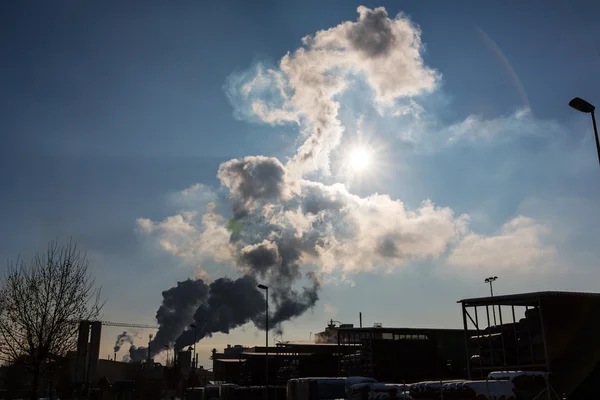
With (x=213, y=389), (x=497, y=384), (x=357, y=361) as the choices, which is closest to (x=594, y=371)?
(x=497, y=384)

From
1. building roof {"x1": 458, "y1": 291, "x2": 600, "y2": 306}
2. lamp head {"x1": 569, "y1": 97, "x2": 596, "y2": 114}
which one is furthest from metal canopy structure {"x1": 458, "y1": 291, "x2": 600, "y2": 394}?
lamp head {"x1": 569, "y1": 97, "x2": 596, "y2": 114}

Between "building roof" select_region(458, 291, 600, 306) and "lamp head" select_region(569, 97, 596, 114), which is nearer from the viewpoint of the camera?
"lamp head" select_region(569, 97, 596, 114)

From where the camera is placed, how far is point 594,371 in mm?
26484

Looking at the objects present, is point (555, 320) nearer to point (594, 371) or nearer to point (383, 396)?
point (594, 371)

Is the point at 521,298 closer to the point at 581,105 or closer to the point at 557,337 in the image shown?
the point at 557,337

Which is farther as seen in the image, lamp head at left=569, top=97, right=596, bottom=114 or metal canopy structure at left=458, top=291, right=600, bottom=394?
metal canopy structure at left=458, top=291, right=600, bottom=394

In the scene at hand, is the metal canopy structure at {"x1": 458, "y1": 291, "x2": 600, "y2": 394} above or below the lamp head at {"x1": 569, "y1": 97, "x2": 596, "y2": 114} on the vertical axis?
below

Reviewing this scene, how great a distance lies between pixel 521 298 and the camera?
27.8m

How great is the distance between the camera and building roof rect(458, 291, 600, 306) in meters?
27.1

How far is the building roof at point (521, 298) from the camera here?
89.0 ft

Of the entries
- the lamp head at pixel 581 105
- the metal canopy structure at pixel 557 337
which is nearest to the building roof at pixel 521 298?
the metal canopy structure at pixel 557 337

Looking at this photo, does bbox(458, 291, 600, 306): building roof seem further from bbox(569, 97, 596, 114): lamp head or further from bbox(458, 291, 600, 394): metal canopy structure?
bbox(569, 97, 596, 114): lamp head

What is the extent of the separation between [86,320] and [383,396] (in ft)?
46.5

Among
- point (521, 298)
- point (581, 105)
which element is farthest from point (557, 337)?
point (581, 105)
